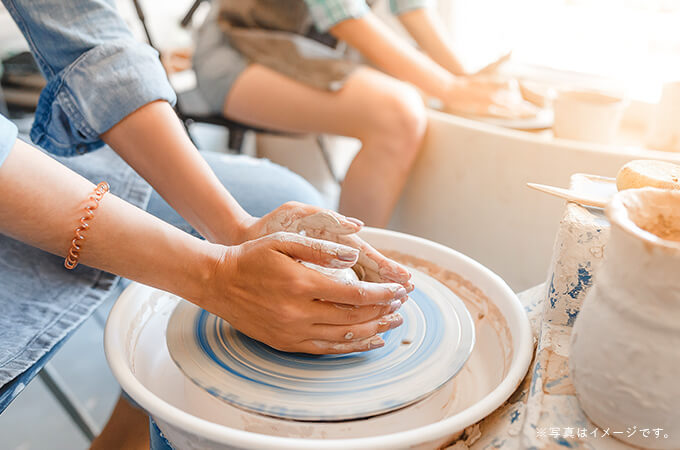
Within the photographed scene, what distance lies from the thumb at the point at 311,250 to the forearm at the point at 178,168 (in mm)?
210

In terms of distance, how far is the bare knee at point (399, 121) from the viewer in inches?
58.3

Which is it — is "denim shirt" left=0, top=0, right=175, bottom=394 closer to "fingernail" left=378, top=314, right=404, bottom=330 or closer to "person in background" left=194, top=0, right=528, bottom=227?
"fingernail" left=378, top=314, right=404, bottom=330

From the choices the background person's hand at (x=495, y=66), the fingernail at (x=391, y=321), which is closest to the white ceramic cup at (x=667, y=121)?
the background person's hand at (x=495, y=66)

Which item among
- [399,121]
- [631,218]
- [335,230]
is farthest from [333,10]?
[631,218]

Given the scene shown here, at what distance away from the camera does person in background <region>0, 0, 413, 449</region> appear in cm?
67

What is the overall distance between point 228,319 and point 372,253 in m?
0.23

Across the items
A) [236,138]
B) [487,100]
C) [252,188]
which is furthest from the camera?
[236,138]

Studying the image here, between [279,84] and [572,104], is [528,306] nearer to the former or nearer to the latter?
[572,104]

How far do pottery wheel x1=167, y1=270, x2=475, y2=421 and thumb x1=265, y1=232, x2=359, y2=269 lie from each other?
Result: 143mm

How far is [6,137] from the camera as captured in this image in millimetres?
634

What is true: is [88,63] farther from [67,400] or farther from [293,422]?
[67,400]

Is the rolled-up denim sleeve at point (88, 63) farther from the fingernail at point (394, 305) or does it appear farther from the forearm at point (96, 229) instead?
the fingernail at point (394, 305)

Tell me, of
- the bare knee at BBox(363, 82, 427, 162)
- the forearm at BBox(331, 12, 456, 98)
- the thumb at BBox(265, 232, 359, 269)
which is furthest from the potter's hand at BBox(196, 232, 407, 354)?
the forearm at BBox(331, 12, 456, 98)

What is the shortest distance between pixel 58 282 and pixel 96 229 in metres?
0.23
